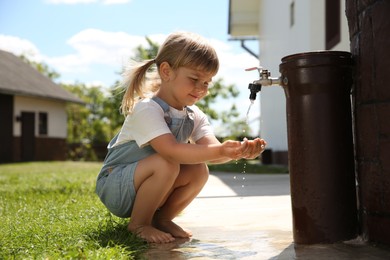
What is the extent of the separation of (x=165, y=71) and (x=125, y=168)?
1.71 feet

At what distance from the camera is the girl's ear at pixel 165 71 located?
2684 mm

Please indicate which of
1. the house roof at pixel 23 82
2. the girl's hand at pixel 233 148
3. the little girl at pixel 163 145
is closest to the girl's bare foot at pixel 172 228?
the little girl at pixel 163 145

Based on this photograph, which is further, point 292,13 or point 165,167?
point 292,13

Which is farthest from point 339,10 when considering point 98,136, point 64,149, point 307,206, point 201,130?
point 98,136

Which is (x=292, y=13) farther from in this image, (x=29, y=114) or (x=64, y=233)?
(x=29, y=114)

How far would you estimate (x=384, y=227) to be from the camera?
2.14 meters

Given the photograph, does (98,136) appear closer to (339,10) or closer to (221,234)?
(339,10)

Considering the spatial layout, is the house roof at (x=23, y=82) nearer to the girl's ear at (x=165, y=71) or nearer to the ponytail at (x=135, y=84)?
the ponytail at (x=135, y=84)

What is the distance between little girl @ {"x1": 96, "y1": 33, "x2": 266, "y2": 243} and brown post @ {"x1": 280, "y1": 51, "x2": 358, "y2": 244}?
249 millimetres

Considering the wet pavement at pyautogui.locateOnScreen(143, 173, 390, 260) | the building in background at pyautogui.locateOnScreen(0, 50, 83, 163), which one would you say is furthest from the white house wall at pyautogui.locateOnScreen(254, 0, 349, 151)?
the building in background at pyautogui.locateOnScreen(0, 50, 83, 163)

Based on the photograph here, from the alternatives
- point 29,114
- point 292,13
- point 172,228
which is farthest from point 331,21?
point 29,114

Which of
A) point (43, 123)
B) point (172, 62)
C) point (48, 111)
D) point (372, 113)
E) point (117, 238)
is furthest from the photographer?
point (48, 111)

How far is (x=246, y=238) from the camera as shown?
8.41ft

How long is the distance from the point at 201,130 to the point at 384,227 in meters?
1.13
